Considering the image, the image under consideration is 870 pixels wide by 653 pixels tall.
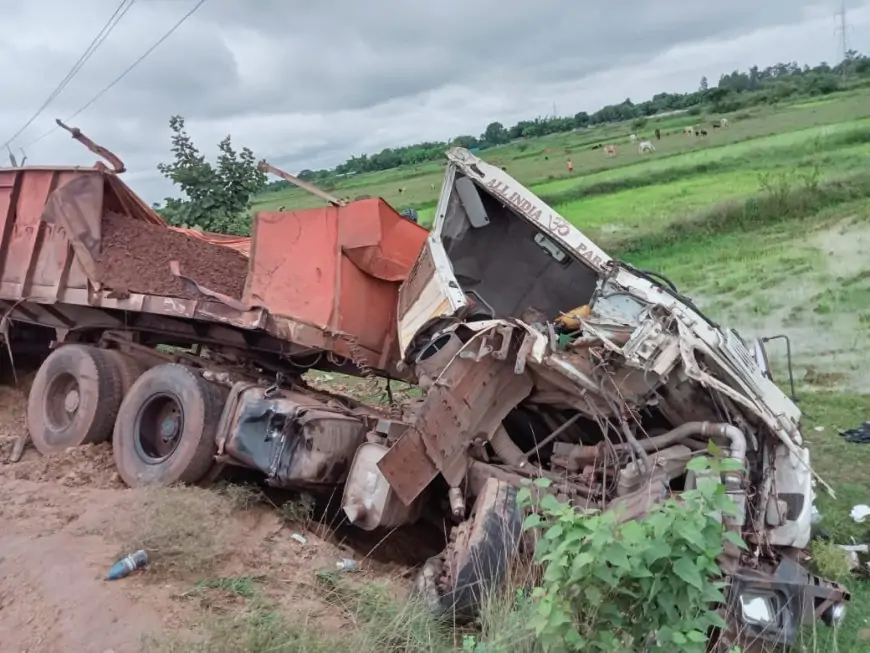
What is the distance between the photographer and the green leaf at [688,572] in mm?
2973

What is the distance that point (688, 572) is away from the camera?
300 cm

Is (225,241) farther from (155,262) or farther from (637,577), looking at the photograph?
(637,577)

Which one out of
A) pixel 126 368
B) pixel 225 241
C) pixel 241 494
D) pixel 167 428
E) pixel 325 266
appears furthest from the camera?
pixel 225 241

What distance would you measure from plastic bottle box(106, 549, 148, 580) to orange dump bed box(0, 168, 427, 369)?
1.99 m

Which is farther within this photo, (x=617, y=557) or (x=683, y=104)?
(x=683, y=104)

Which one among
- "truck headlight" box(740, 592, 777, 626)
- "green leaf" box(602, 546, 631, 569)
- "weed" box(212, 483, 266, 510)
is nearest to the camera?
"green leaf" box(602, 546, 631, 569)

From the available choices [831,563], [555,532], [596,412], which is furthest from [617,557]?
[831,563]

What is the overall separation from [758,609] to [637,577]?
4.26 feet

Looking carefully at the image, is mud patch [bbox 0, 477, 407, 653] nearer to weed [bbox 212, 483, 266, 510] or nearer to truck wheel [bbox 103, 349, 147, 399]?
weed [bbox 212, 483, 266, 510]

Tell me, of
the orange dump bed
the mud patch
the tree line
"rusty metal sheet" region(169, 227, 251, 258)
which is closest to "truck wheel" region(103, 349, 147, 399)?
the orange dump bed

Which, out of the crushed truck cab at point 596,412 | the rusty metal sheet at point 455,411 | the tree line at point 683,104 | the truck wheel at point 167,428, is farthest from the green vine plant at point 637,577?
the tree line at point 683,104

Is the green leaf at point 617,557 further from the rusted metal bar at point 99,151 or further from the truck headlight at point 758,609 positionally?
the rusted metal bar at point 99,151

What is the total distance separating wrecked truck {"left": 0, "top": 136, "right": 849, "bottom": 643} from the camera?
181 inches

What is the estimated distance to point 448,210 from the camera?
239 inches
